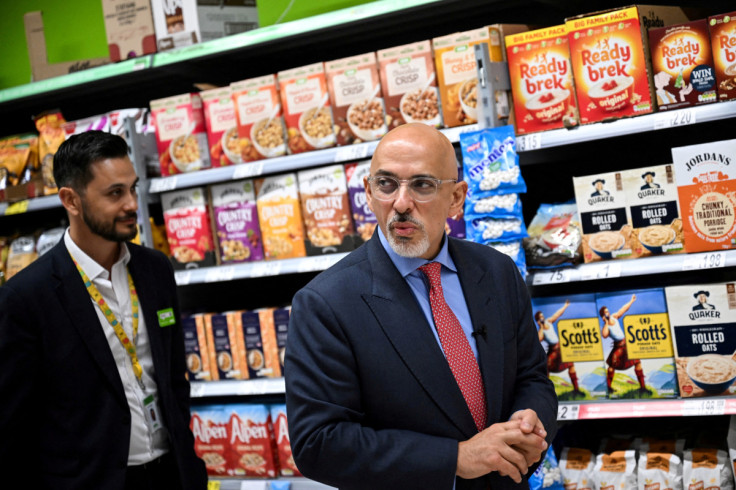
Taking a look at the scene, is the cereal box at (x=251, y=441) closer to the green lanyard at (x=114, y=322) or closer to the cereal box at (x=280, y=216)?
the cereal box at (x=280, y=216)

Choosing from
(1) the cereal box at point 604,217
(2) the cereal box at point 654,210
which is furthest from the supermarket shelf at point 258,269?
(2) the cereal box at point 654,210

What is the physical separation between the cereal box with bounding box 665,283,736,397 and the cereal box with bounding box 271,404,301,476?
159 centimetres

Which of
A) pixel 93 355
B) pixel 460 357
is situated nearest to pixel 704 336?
pixel 460 357

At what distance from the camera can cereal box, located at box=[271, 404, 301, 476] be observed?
3293 millimetres

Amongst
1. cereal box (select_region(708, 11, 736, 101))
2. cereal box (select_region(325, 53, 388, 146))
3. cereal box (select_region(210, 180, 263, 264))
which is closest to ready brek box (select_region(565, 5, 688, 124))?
cereal box (select_region(708, 11, 736, 101))

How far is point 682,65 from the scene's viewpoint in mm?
2580

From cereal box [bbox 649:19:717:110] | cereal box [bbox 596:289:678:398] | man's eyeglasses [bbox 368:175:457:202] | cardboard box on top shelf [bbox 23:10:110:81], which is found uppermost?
cardboard box on top shelf [bbox 23:10:110:81]

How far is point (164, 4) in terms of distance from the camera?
3.49m

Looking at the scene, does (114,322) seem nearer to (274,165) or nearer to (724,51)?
(274,165)

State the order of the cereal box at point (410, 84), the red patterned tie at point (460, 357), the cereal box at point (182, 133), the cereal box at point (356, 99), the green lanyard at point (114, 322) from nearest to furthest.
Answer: the red patterned tie at point (460, 357), the green lanyard at point (114, 322), the cereal box at point (410, 84), the cereal box at point (356, 99), the cereal box at point (182, 133)

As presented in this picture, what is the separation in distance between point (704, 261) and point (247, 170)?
1.80 meters

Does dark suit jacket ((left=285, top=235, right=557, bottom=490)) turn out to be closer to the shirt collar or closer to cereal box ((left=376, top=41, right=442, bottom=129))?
the shirt collar

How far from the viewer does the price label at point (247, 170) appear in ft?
10.6

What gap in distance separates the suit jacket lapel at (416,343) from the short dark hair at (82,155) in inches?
48.4
